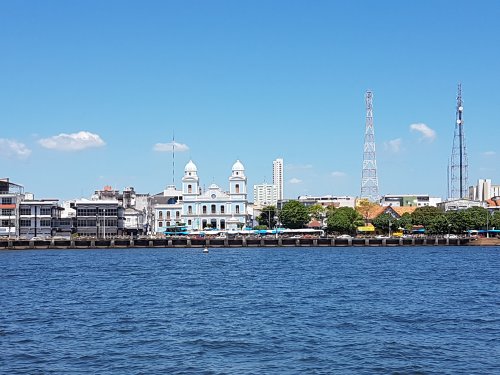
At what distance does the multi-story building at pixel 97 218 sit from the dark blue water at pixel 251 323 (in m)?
68.9

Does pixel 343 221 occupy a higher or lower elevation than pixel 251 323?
higher

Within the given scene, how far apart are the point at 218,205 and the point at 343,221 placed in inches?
1005

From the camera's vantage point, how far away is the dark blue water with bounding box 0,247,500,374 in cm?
2536

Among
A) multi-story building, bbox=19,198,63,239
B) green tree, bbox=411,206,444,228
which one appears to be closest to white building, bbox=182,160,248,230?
multi-story building, bbox=19,198,63,239

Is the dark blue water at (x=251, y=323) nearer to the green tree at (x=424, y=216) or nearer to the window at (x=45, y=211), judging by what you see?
the window at (x=45, y=211)

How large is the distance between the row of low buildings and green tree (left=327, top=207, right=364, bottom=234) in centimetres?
1779

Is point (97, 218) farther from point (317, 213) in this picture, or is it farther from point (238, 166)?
point (317, 213)

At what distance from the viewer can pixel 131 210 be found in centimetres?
14838

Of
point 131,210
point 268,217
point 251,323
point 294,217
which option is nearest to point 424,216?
point 294,217

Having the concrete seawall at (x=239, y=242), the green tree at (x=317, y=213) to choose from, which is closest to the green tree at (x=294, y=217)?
the concrete seawall at (x=239, y=242)

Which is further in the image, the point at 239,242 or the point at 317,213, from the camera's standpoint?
the point at 317,213

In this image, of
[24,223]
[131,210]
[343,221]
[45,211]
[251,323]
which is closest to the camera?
[251,323]

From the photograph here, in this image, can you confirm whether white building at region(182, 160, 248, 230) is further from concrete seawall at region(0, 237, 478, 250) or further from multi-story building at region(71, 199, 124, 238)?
concrete seawall at region(0, 237, 478, 250)

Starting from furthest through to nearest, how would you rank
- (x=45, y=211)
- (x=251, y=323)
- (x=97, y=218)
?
(x=97, y=218), (x=45, y=211), (x=251, y=323)
